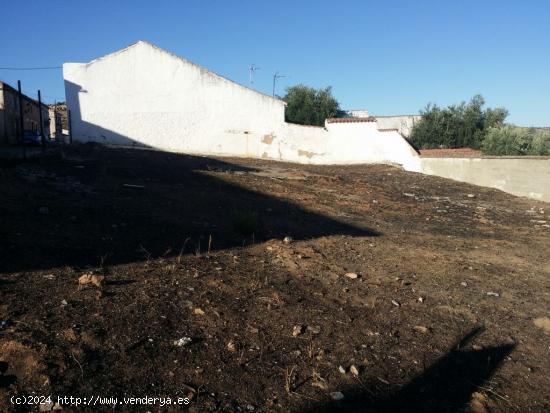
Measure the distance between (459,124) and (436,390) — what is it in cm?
3311

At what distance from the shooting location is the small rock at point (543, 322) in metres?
4.45

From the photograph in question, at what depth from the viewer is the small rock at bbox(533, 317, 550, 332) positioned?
4453 mm

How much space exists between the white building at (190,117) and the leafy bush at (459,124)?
996cm

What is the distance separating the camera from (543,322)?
15.0 feet

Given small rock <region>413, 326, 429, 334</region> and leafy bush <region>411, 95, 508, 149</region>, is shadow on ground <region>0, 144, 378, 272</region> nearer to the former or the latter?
small rock <region>413, 326, 429, 334</region>

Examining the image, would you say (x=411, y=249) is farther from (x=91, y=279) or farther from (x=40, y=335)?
(x=40, y=335)

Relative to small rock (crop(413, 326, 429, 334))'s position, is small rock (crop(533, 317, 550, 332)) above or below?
below

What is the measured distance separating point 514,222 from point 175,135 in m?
19.5

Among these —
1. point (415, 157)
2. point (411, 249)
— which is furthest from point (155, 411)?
point (415, 157)

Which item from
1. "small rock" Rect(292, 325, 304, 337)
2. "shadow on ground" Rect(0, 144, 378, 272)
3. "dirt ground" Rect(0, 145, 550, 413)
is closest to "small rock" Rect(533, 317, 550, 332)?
"dirt ground" Rect(0, 145, 550, 413)

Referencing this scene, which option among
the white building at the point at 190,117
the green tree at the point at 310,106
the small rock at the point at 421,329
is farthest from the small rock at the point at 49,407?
the green tree at the point at 310,106

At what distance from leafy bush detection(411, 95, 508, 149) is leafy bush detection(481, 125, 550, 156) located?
582cm

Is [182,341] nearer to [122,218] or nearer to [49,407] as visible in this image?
[49,407]

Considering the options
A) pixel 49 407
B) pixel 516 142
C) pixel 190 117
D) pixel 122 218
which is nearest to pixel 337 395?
pixel 49 407
